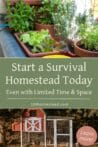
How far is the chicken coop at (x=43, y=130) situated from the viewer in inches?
59.1

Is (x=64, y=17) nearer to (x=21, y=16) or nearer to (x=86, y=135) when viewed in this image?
(x=21, y=16)

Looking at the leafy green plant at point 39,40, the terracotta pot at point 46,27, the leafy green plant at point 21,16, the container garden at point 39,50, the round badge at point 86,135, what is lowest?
the round badge at point 86,135

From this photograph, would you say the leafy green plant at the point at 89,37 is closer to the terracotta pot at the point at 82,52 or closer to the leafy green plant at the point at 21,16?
the terracotta pot at the point at 82,52

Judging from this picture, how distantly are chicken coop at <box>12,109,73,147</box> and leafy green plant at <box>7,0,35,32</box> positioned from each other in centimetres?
24

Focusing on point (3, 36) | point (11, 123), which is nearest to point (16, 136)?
point (11, 123)

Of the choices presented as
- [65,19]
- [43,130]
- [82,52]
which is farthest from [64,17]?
[43,130]

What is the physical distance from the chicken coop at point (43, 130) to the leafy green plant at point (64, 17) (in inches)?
8.2

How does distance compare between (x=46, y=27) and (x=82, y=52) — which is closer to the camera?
(x=82, y=52)

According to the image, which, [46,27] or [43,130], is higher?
[46,27]

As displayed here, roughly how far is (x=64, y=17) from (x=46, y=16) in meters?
0.06

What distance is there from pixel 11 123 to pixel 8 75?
128 millimetres

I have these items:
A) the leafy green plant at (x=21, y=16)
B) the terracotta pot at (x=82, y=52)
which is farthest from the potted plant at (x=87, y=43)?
the leafy green plant at (x=21, y=16)

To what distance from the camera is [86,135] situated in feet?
4.96

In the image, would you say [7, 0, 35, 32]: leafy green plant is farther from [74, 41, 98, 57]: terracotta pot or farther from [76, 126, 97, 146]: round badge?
[76, 126, 97, 146]: round badge
